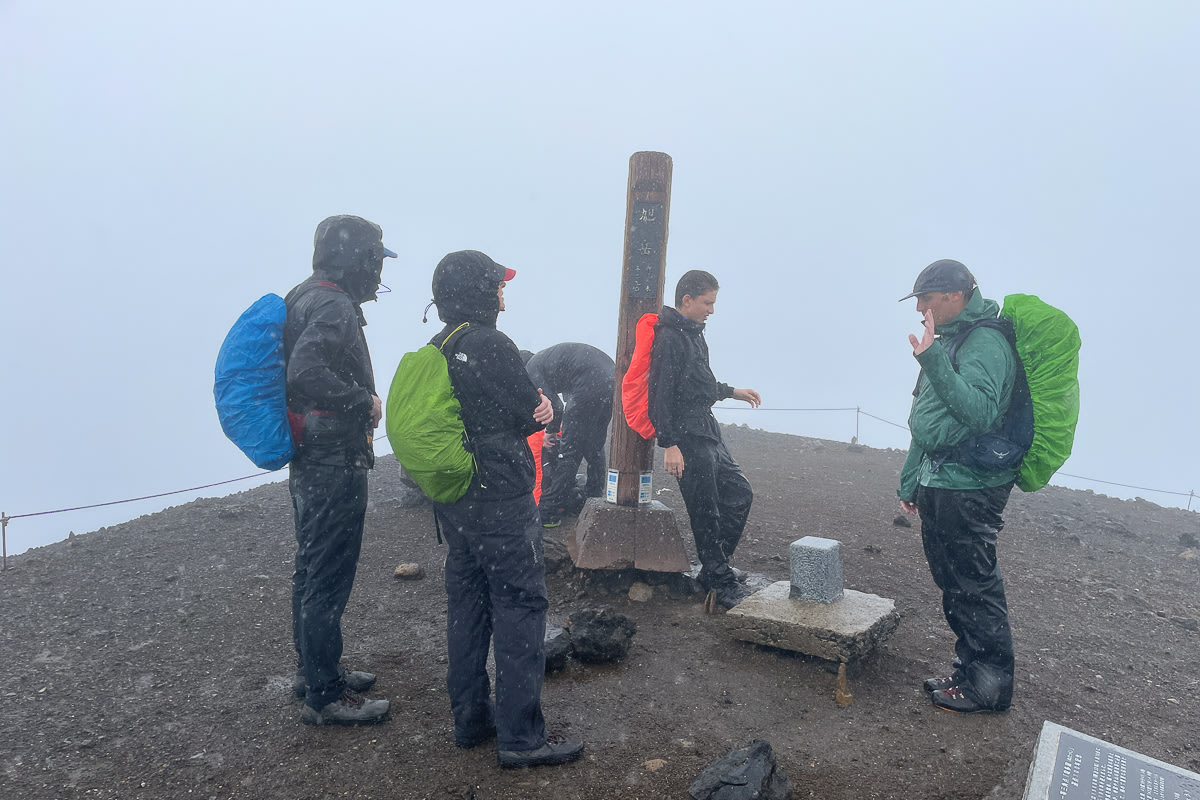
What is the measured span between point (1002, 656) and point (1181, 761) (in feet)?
2.83

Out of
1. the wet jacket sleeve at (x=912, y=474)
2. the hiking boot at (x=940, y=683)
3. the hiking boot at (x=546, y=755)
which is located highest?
the wet jacket sleeve at (x=912, y=474)

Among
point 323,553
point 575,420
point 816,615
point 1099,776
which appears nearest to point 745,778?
point 1099,776

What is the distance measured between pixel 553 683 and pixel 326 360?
85.7 inches

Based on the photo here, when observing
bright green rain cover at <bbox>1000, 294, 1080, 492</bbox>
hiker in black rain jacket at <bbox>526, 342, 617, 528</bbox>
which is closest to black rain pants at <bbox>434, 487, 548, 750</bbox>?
bright green rain cover at <bbox>1000, 294, 1080, 492</bbox>

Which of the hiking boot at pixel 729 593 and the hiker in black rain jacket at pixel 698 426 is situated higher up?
the hiker in black rain jacket at pixel 698 426

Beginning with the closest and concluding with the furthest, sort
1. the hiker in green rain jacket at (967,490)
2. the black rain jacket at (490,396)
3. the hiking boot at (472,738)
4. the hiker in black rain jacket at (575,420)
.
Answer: the black rain jacket at (490,396) < the hiking boot at (472,738) < the hiker in green rain jacket at (967,490) < the hiker in black rain jacket at (575,420)

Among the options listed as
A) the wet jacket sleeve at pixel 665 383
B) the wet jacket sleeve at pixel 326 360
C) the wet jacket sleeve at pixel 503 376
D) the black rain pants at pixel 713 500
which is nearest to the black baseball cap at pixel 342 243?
the wet jacket sleeve at pixel 326 360

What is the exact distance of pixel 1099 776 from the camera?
231 centimetres

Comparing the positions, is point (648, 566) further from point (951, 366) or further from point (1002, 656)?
point (951, 366)

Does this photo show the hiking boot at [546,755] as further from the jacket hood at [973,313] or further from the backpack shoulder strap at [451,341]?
the jacket hood at [973,313]

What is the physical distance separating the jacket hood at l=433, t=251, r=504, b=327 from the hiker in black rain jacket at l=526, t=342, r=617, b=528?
4.27 metres

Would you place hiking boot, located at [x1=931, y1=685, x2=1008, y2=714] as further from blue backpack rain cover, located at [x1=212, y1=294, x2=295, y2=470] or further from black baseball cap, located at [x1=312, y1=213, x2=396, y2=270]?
black baseball cap, located at [x1=312, y1=213, x2=396, y2=270]

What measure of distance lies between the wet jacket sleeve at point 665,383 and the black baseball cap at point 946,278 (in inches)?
67.1

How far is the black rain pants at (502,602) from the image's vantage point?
10.4 ft
